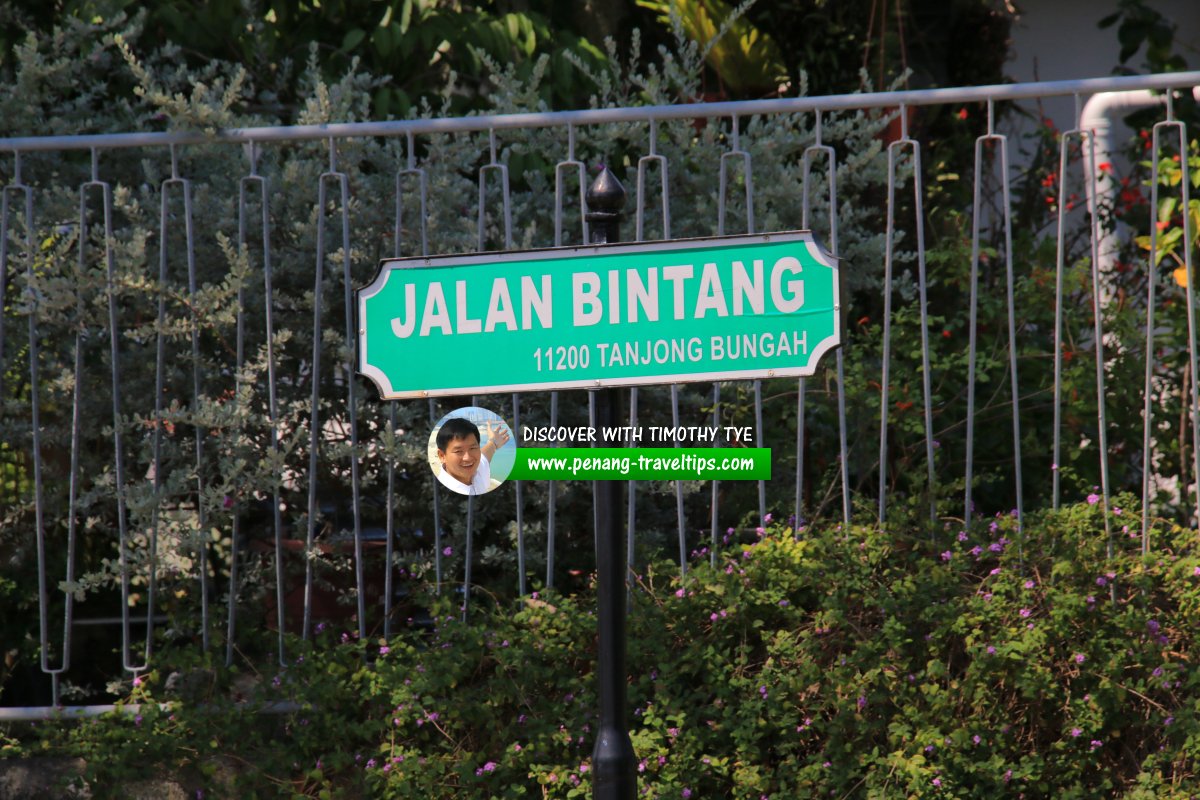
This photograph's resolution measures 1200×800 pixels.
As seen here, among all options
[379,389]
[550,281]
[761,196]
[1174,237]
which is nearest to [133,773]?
[379,389]

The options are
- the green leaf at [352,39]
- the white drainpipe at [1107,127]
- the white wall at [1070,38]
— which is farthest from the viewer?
the white wall at [1070,38]

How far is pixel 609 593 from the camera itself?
7.34 ft

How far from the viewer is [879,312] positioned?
15.2 ft

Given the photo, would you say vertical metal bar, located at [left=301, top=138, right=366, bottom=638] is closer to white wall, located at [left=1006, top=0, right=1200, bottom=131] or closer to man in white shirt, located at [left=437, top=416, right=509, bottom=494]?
man in white shirt, located at [left=437, top=416, right=509, bottom=494]

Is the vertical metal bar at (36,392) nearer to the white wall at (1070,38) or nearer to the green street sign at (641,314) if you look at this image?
the green street sign at (641,314)

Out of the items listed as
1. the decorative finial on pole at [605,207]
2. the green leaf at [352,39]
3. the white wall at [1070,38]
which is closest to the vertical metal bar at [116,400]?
the green leaf at [352,39]

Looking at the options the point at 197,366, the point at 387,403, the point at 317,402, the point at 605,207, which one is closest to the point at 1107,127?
the point at 387,403

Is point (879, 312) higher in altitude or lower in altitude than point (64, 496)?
higher

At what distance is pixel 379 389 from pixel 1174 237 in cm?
313

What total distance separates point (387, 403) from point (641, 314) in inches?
66.9

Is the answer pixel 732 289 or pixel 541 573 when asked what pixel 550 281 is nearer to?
pixel 732 289

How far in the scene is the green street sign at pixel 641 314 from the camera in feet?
7.23

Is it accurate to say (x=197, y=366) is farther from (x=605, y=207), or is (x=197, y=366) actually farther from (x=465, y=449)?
(x=605, y=207)

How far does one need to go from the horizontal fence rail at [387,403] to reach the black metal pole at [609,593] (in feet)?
3.66
